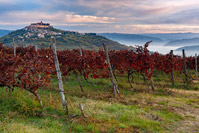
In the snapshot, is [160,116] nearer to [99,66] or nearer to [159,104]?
[159,104]

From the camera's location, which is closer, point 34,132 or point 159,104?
point 34,132

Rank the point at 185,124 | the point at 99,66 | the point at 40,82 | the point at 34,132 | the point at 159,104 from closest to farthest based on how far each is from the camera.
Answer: the point at 34,132 → the point at 185,124 → the point at 40,82 → the point at 159,104 → the point at 99,66

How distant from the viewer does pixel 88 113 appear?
647 centimetres

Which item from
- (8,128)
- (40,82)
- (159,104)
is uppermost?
(40,82)

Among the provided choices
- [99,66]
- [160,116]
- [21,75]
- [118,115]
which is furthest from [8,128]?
[99,66]

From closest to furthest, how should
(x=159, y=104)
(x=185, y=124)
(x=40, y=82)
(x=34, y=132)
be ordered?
1. (x=34, y=132)
2. (x=185, y=124)
3. (x=40, y=82)
4. (x=159, y=104)

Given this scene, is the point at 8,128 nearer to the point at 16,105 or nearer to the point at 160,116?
the point at 16,105

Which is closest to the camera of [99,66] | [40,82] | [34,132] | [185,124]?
[34,132]

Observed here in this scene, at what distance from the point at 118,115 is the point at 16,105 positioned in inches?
178

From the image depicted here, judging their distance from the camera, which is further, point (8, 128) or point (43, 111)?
point (43, 111)

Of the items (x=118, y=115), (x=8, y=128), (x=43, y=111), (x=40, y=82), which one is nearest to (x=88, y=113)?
(x=118, y=115)

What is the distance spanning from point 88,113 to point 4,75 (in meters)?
3.74

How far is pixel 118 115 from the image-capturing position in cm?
657

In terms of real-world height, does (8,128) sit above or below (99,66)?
below
